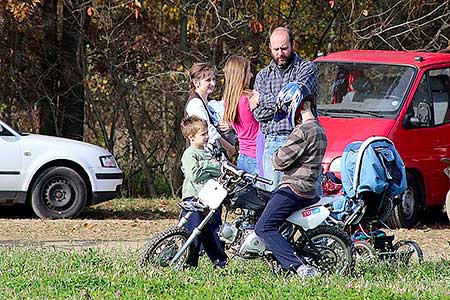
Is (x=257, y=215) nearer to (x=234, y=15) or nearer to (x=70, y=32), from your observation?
(x=234, y=15)

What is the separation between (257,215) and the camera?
9133mm

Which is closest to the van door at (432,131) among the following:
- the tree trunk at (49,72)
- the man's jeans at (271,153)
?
the man's jeans at (271,153)

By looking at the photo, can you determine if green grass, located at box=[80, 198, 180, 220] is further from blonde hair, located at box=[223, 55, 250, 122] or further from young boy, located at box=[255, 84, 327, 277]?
young boy, located at box=[255, 84, 327, 277]

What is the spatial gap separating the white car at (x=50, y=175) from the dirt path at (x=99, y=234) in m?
0.40

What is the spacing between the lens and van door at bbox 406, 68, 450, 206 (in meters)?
14.4

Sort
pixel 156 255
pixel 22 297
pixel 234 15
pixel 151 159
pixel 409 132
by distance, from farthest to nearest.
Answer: pixel 151 159, pixel 234 15, pixel 409 132, pixel 156 255, pixel 22 297

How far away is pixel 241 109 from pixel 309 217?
1955 mm

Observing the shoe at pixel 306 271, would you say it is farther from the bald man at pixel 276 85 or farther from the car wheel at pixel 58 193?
the car wheel at pixel 58 193

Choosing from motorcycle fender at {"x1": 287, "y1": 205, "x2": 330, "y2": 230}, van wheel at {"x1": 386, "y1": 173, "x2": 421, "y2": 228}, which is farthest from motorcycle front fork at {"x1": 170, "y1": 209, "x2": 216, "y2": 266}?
van wheel at {"x1": 386, "y1": 173, "x2": 421, "y2": 228}

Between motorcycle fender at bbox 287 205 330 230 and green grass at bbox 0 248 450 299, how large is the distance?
0.49m

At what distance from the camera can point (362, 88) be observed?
14539 millimetres

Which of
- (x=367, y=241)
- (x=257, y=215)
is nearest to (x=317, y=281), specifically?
(x=257, y=215)

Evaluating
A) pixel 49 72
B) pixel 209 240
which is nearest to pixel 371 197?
pixel 209 240

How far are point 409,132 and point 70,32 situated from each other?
7.56 metres
